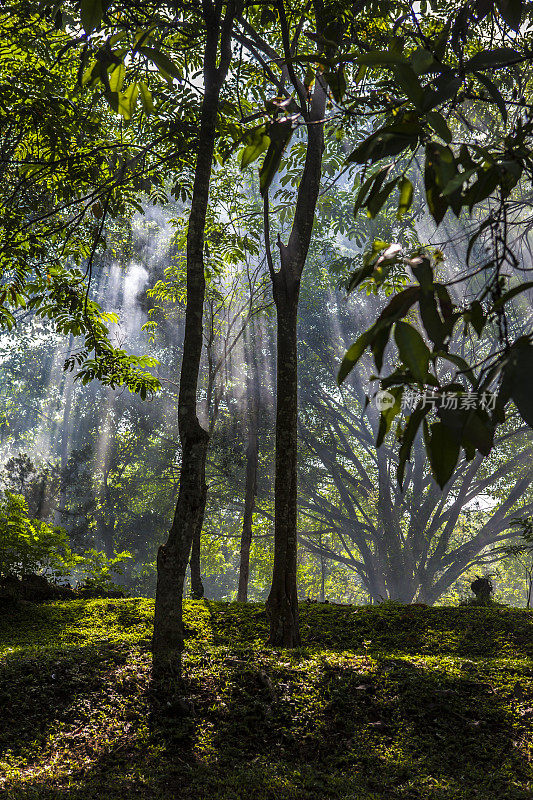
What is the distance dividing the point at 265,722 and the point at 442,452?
2621 mm

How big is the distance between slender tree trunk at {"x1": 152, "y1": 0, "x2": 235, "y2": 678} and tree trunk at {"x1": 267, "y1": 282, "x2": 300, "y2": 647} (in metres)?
0.77

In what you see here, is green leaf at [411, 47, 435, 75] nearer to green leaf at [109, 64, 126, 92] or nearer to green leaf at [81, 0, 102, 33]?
green leaf at [81, 0, 102, 33]

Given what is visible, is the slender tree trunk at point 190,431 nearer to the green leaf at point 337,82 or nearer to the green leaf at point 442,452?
the green leaf at point 337,82

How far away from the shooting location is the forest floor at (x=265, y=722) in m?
2.50

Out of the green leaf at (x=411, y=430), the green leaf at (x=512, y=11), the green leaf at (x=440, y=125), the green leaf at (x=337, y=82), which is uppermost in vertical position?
the green leaf at (x=512, y=11)

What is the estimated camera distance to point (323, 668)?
3541 mm

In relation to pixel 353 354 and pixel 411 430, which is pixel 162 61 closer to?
pixel 353 354

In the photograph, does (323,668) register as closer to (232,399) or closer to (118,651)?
(118,651)

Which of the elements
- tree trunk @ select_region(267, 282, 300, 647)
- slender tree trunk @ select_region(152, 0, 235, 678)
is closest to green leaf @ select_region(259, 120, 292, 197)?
slender tree trunk @ select_region(152, 0, 235, 678)

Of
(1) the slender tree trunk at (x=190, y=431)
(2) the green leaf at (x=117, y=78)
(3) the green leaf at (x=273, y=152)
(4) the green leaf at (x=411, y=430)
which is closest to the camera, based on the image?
→ (4) the green leaf at (x=411, y=430)

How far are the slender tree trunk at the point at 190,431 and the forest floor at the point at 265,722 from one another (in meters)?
0.25

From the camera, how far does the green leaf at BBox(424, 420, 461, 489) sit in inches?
34.7

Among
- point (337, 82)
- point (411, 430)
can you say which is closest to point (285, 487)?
point (337, 82)

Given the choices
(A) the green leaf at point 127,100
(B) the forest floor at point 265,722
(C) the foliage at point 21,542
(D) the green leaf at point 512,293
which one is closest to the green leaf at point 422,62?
(D) the green leaf at point 512,293
